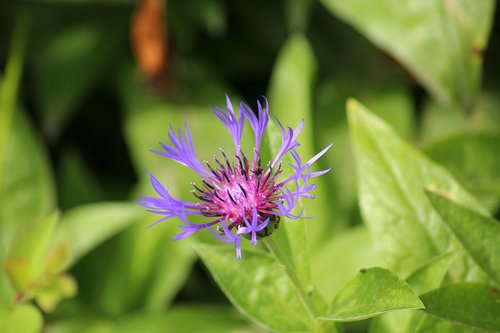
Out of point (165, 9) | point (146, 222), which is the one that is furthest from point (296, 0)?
point (146, 222)

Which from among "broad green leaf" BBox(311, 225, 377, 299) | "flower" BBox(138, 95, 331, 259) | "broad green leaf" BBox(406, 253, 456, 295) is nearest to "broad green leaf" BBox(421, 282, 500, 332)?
"broad green leaf" BBox(406, 253, 456, 295)

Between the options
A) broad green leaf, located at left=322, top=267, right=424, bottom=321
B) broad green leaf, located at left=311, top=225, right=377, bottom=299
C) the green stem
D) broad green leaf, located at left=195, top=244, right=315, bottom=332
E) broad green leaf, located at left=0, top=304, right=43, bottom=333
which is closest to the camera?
broad green leaf, located at left=322, top=267, right=424, bottom=321

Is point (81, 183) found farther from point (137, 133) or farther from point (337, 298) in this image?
point (337, 298)

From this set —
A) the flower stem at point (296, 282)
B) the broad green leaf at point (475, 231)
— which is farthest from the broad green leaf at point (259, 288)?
the broad green leaf at point (475, 231)

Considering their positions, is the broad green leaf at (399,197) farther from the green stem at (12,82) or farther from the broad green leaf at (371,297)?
the green stem at (12,82)

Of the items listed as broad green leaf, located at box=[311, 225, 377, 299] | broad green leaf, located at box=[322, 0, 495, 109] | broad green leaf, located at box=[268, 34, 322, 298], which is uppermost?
broad green leaf, located at box=[322, 0, 495, 109]

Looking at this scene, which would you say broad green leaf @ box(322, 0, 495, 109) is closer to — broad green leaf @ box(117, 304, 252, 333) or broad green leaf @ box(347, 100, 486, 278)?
broad green leaf @ box(347, 100, 486, 278)
